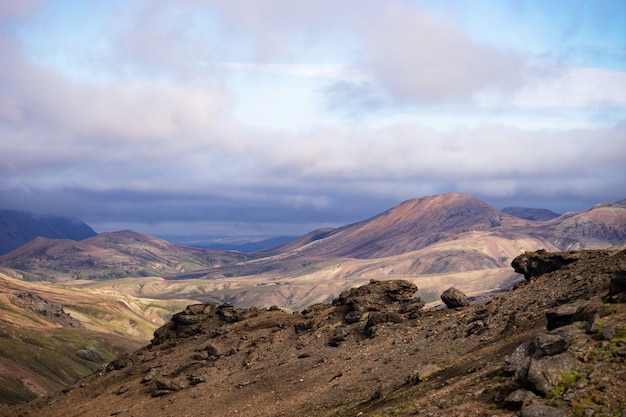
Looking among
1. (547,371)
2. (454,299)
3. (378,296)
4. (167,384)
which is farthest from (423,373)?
(167,384)

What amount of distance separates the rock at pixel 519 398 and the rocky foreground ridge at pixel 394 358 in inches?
2.3

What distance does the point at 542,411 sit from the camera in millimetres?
29484

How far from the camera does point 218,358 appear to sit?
71.8 meters

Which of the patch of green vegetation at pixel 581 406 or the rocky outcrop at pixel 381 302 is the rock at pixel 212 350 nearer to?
the rocky outcrop at pixel 381 302

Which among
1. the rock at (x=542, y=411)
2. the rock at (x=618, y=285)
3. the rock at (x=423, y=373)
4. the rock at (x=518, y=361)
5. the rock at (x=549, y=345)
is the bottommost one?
the rock at (x=423, y=373)

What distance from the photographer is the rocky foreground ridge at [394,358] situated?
32416 millimetres

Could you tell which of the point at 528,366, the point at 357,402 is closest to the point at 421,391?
the point at 357,402

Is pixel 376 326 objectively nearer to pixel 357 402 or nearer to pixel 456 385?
pixel 357 402

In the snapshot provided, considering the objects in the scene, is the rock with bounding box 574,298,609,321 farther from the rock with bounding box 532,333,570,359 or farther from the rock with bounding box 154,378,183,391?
the rock with bounding box 154,378,183,391

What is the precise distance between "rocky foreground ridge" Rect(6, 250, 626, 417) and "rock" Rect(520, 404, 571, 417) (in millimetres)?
57

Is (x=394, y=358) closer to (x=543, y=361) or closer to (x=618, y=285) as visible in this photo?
(x=618, y=285)

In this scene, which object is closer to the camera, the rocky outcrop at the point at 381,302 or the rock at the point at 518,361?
the rock at the point at 518,361

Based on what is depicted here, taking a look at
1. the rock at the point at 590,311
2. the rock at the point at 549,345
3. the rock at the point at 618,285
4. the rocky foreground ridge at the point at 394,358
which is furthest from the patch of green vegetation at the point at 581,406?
the rock at the point at 618,285

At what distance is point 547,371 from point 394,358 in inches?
919
